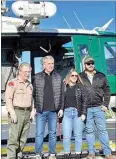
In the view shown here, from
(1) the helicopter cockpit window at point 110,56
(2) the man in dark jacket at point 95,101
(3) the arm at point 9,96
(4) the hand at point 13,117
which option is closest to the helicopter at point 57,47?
(1) the helicopter cockpit window at point 110,56

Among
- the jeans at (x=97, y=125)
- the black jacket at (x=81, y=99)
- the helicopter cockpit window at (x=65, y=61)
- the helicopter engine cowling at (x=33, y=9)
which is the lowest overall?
the jeans at (x=97, y=125)

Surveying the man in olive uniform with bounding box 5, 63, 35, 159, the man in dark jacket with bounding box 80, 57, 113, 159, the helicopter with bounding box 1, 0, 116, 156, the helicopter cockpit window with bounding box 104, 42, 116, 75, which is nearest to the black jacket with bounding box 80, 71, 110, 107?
the man in dark jacket with bounding box 80, 57, 113, 159

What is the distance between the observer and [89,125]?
7172 millimetres

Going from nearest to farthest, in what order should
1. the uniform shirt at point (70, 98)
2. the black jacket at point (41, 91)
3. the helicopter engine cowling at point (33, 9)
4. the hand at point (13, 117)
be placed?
the hand at point (13, 117), the black jacket at point (41, 91), the uniform shirt at point (70, 98), the helicopter engine cowling at point (33, 9)

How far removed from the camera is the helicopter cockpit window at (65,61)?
11.4 m

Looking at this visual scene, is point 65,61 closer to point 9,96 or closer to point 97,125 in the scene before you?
point 97,125

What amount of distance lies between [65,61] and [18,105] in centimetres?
503

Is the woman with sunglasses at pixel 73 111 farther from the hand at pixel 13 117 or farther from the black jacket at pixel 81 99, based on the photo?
the hand at pixel 13 117

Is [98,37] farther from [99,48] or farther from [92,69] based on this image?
[92,69]

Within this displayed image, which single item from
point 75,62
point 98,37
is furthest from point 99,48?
point 75,62

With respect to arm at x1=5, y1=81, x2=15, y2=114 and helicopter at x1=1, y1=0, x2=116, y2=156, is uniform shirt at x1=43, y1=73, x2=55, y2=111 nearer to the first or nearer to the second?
arm at x1=5, y1=81, x2=15, y2=114

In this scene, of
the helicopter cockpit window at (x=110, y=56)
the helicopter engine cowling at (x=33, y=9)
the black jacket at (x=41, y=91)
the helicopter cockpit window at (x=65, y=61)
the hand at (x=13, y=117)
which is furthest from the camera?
the helicopter cockpit window at (x=110, y=56)

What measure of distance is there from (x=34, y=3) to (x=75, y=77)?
156 centimetres

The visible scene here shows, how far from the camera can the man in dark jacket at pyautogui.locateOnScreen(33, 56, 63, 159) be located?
6.96 metres
